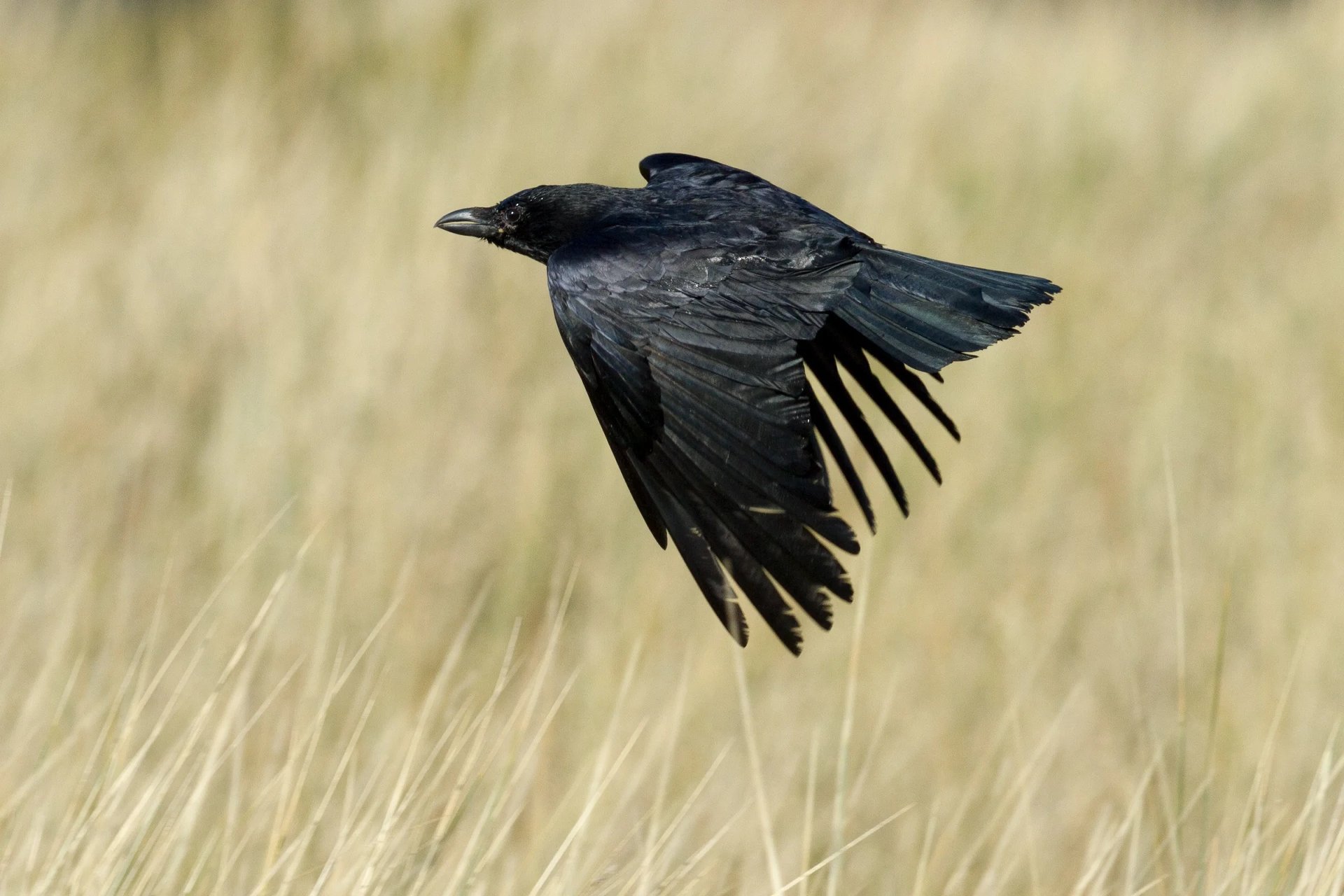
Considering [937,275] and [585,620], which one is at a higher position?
[937,275]

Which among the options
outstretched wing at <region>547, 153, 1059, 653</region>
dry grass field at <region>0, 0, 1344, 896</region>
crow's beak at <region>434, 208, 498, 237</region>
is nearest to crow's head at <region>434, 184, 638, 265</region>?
crow's beak at <region>434, 208, 498, 237</region>

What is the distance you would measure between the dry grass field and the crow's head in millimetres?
778

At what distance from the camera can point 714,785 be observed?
3393mm

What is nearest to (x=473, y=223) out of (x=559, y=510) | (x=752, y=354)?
(x=752, y=354)

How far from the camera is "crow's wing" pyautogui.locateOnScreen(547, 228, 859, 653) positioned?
1910 millimetres

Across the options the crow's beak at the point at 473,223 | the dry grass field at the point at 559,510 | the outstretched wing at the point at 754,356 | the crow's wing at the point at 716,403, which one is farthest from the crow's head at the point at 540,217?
the dry grass field at the point at 559,510

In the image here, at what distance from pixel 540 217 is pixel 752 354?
33.9 inches

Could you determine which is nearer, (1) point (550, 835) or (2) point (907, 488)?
(1) point (550, 835)

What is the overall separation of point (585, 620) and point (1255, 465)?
2069 mm

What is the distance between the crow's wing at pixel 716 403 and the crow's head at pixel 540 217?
37cm

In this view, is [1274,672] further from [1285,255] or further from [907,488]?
[1285,255]

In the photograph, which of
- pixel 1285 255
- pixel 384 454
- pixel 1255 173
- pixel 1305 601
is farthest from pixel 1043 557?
pixel 1255 173

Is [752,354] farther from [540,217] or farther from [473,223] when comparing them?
[473,223]

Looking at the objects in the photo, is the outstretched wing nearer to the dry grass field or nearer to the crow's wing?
the crow's wing
